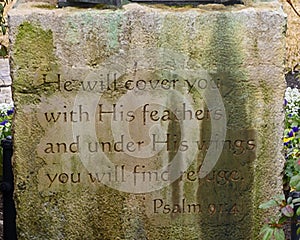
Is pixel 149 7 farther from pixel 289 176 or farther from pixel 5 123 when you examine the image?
pixel 5 123

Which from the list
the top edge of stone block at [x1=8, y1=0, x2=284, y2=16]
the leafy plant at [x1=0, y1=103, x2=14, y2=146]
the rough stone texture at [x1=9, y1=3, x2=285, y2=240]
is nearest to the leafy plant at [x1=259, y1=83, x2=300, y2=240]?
the rough stone texture at [x1=9, y1=3, x2=285, y2=240]

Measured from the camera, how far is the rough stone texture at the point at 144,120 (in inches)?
115

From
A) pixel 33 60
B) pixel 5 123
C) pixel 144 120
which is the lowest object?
pixel 5 123

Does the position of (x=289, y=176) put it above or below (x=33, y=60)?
below

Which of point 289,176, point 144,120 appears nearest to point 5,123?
point 289,176

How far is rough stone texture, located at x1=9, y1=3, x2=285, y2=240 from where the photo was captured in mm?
2926

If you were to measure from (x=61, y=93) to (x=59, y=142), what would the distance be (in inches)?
7.3

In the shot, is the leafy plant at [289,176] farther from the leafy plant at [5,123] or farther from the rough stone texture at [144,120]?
the leafy plant at [5,123]

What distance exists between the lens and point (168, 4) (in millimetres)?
3064

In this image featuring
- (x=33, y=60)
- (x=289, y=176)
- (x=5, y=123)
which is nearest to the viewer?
(x=33, y=60)

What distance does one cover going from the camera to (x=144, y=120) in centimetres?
301

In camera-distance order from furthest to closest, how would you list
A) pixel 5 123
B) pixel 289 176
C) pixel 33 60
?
pixel 5 123, pixel 289 176, pixel 33 60

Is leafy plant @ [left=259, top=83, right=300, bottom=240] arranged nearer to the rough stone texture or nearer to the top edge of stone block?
the rough stone texture

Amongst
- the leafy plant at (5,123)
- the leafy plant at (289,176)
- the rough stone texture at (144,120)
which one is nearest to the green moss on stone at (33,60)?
the rough stone texture at (144,120)
